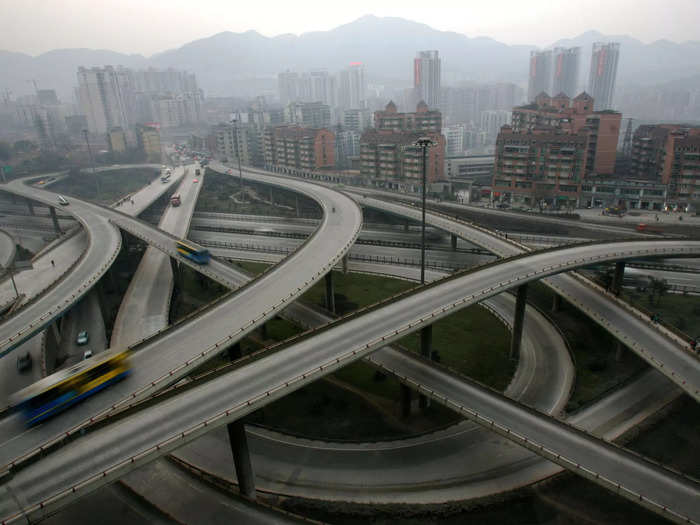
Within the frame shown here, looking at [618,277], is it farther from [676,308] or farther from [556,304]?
[676,308]

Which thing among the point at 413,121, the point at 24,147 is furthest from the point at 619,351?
the point at 24,147

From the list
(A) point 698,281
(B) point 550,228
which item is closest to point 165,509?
(A) point 698,281

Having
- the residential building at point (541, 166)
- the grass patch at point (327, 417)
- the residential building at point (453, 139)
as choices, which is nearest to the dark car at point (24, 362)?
the grass patch at point (327, 417)

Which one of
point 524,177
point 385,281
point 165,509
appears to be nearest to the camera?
point 165,509

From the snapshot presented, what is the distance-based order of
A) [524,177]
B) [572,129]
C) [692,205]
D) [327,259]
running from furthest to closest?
[572,129], [524,177], [692,205], [327,259]

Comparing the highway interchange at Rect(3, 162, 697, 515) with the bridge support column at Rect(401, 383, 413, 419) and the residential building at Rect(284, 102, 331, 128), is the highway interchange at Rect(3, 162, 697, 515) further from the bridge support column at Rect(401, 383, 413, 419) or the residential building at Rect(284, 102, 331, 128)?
the residential building at Rect(284, 102, 331, 128)

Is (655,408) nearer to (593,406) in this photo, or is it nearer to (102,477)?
(593,406)

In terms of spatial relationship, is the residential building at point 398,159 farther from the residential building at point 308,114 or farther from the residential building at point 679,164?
the residential building at point 308,114
